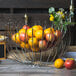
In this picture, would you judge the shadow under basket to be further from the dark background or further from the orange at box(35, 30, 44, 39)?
the dark background

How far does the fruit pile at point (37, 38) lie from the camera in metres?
0.56

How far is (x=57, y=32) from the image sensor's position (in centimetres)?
59

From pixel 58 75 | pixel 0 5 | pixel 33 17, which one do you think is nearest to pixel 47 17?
pixel 33 17

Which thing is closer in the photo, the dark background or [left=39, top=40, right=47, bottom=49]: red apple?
[left=39, top=40, right=47, bottom=49]: red apple

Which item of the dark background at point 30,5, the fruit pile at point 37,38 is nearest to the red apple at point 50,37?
the fruit pile at point 37,38

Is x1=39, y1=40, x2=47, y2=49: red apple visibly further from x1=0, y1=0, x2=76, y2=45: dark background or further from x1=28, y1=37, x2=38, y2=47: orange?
x1=0, y1=0, x2=76, y2=45: dark background

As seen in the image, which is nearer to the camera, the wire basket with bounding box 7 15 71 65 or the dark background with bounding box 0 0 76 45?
the wire basket with bounding box 7 15 71 65

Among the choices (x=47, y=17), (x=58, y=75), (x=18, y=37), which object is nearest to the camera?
(x=58, y=75)

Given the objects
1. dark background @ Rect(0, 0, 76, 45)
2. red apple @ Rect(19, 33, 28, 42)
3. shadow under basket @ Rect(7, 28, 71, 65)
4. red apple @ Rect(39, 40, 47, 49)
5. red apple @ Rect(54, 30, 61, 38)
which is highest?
dark background @ Rect(0, 0, 76, 45)

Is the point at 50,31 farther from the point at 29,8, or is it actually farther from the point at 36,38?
the point at 29,8

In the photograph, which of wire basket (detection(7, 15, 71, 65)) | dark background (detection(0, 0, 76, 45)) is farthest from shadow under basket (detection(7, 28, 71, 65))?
dark background (detection(0, 0, 76, 45))

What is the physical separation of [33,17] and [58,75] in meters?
1.64

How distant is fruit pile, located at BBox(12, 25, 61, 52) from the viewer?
1.83 feet

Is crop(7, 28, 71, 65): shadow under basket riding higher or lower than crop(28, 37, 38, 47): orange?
lower
